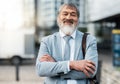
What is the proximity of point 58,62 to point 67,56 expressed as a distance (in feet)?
0.27

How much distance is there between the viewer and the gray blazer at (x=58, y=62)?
9.87ft

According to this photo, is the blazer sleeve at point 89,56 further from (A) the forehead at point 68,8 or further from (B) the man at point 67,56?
(A) the forehead at point 68,8

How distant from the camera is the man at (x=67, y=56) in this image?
118 inches

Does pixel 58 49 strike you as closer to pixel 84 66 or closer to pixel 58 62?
pixel 58 62

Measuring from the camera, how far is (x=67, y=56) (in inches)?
120

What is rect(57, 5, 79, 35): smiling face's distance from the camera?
3035 mm

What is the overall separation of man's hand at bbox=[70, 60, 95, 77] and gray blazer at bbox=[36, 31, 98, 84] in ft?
0.14

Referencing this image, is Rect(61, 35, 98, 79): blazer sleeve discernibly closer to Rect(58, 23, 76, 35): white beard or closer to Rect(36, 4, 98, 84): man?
Rect(36, 4, 98, 84): man

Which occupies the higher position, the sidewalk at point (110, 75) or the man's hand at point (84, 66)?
the man's hand at point (84, 66)

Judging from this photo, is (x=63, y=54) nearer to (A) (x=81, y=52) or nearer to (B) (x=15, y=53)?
(A) (x=81, y=52)

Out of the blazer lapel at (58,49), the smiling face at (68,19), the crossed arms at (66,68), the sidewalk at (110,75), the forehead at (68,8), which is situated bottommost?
the sidewalk at (110,75)

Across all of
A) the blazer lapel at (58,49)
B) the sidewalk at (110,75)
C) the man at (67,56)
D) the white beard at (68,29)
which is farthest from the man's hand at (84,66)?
the sidewalk at (110,75)

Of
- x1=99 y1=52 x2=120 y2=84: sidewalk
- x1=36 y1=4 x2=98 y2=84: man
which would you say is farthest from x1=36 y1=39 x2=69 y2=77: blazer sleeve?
x1=99 y1=52 x2=120 y2=84: sidewalk

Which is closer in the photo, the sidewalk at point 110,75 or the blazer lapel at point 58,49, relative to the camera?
the blazer lapel at point 58,49
